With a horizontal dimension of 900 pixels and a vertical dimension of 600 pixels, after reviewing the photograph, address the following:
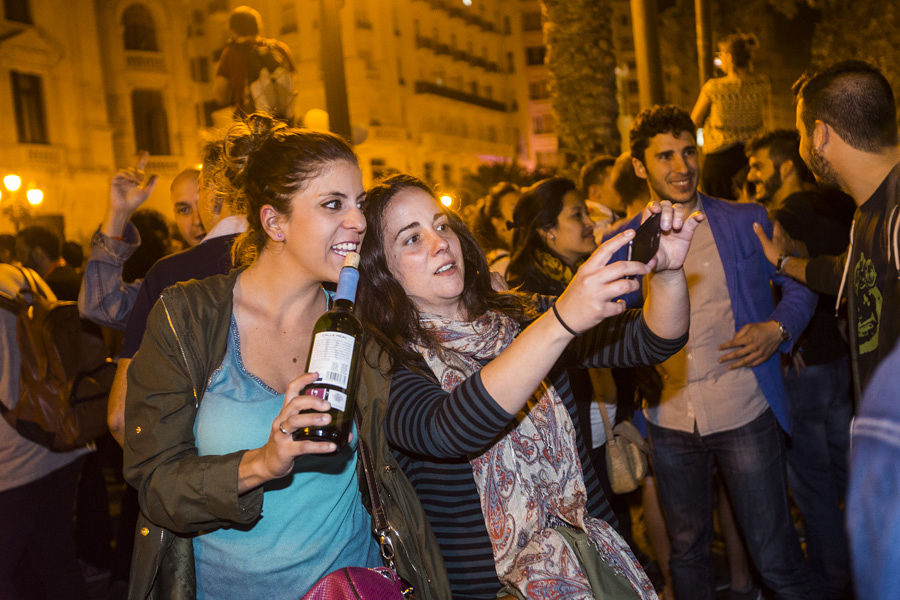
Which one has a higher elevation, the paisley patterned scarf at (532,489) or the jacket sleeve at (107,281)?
the jacket sleeve at (107,281)

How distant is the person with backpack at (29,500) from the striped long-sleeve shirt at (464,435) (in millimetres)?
2647

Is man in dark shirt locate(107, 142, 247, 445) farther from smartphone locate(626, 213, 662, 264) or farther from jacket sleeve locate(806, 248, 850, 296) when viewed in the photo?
jacket sleeve locate(806, 248, 850, 296)

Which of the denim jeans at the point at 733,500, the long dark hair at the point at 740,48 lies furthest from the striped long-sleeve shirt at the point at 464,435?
the long dark hair at the point at 740,48

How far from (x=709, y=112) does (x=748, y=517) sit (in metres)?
4.78

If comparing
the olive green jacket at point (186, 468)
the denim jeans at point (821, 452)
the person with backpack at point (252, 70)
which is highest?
the person with backpack at point (252, 70)

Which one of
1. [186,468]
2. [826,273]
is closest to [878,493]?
[186,468]

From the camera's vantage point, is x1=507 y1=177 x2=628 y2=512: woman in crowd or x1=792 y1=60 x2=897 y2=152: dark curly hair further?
x1=507 y1=177 x2=628 y2=512: woman in crowd

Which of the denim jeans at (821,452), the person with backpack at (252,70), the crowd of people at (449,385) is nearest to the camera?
the crowd of people at (449,385)

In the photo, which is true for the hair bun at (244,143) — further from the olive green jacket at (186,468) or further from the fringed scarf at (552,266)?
the fringed scarf at (552,266)

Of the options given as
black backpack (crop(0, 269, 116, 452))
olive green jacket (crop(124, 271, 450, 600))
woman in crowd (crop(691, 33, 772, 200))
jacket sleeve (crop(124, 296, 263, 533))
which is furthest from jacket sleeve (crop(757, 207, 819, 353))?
black backpack (crop(0, 269, 116, 452))

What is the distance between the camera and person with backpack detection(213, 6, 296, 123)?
5031 millimetres

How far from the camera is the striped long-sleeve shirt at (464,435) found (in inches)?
80.4

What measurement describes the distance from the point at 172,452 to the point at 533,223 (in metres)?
3.16

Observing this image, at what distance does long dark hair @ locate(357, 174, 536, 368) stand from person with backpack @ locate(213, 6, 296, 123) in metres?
2.52
